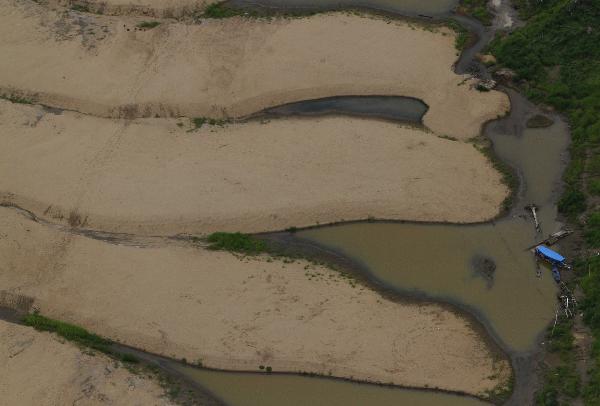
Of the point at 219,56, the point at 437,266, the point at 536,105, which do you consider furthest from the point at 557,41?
the point at 219,56

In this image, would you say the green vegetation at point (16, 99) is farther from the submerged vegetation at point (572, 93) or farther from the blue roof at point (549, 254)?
the blue roof at point (549, 254)

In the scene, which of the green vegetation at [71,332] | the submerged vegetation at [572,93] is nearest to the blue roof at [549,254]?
the submerged vegetation at [572,93]

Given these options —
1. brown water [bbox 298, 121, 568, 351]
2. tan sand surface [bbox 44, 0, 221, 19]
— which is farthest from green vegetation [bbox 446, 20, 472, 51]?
tan sand surface [bbox 44, 0, 221, 19]

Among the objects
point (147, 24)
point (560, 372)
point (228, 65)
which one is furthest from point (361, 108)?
point (560, 372)

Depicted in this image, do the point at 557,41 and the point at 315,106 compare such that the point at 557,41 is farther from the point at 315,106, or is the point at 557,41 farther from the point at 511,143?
the point at 315,106

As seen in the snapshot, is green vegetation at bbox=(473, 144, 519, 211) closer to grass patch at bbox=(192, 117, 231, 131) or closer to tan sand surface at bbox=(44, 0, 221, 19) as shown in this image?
grass patch at bbox=(192, 117, 231, 131)

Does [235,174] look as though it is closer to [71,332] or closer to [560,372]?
[71,332]
